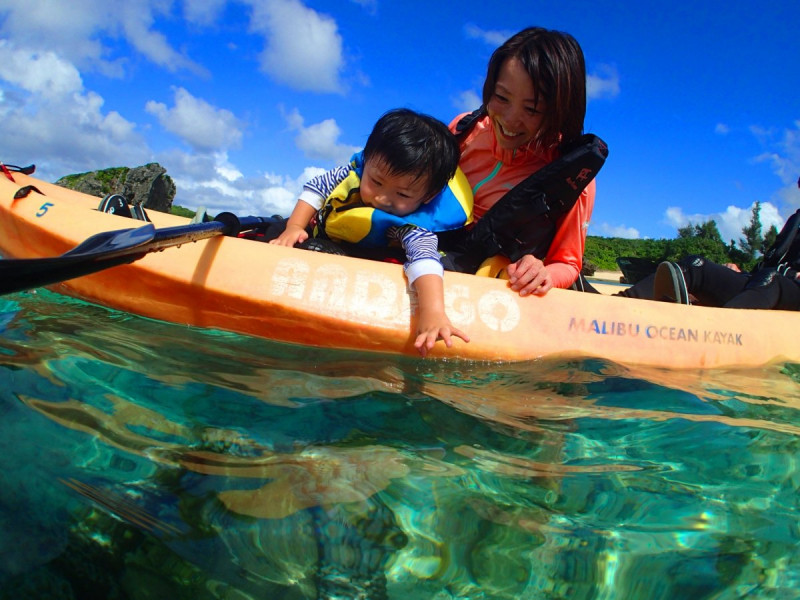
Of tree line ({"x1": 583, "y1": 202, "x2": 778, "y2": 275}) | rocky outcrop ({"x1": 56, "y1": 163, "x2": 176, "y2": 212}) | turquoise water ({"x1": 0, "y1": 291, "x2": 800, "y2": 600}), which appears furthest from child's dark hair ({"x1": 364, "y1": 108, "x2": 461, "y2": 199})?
tree line ({"x1": 583, "y1": 202, "x2": 778, "y2": 275})

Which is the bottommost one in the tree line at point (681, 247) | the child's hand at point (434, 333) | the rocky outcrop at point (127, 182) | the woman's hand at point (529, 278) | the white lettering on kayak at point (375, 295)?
the child's hand at point (434, 333)

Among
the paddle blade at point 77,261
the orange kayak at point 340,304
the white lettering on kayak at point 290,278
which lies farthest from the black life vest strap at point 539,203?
the paddle blade at point 77,261

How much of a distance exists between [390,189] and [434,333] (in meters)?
0.79

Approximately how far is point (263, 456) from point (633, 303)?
1966 mm

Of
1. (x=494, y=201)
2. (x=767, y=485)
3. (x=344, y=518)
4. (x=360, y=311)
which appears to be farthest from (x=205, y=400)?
(x=494, y=201)

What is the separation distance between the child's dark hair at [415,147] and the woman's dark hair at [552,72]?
0.30 metres

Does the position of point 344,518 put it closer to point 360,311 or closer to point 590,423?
point 590,423

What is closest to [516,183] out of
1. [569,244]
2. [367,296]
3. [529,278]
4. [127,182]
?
[569,244]

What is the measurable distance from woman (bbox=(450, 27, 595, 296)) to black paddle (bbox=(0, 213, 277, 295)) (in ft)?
4.27

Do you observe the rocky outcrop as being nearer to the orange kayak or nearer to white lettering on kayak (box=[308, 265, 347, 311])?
the orange kayak

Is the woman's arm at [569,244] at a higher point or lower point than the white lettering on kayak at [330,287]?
higher

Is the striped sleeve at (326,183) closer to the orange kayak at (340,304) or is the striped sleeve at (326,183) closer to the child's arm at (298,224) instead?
the child's arm at (298,224)

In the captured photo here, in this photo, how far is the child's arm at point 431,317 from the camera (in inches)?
76.1

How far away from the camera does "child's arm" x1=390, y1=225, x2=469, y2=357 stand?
1.94 m
